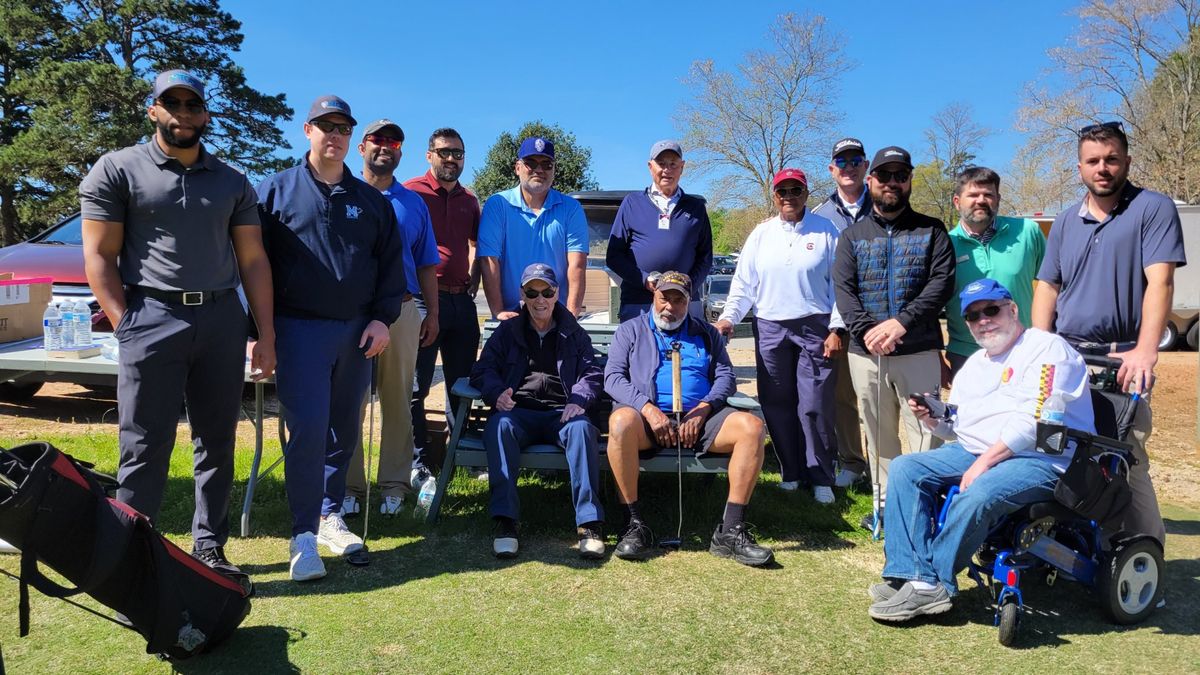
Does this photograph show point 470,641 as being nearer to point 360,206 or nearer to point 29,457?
point 29,457

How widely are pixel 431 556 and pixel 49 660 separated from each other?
159cm

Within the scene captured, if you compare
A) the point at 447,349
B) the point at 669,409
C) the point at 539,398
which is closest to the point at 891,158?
the point at 669,409

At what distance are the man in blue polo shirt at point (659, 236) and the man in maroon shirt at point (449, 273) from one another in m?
0.95

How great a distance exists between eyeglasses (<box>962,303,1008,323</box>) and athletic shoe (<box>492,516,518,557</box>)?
2336 millimetres

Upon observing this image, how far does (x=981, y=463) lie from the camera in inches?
129

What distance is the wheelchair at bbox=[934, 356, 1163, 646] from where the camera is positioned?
10.1 ft

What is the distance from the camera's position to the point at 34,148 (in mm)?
22547

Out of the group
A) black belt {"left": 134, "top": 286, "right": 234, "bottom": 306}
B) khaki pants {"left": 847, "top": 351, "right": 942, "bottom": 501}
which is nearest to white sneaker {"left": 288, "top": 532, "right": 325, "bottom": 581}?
black belt {"left": 134, "top": 286, "right": 234, "bottom": 306}

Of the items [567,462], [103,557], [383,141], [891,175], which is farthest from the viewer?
[383,141]

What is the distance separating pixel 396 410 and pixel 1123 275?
3.67m

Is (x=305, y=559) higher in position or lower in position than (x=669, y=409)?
lower

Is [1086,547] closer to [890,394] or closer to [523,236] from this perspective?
[890,394]

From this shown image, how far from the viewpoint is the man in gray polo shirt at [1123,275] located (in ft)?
11.2

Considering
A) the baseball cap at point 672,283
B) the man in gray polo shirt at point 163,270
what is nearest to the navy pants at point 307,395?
the man in gray polo shirt at point 163,270
